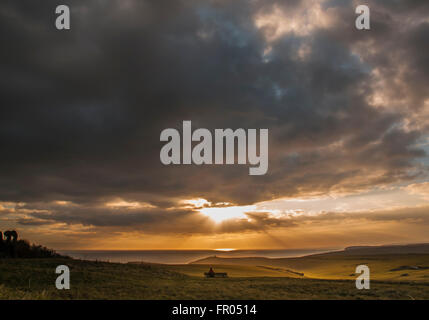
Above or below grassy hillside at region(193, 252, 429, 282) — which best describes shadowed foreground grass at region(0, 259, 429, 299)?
above

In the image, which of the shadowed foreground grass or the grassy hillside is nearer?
the shadowed foreground grass

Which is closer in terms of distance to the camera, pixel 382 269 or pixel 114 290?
pixel 114 290

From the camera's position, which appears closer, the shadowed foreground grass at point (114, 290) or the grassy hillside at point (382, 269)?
the shadowed foreground grass at point (114, 290)

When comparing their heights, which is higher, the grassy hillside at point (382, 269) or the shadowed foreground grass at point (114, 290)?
the shadowed foreground grass at point (114, 290)

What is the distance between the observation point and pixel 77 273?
2533 centimetres

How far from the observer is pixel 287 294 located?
2145 centimetres
